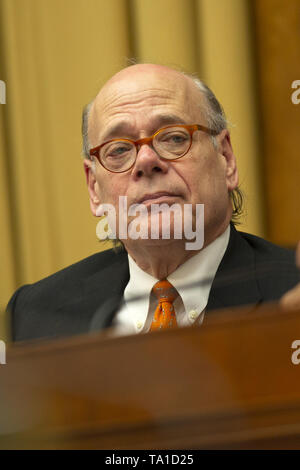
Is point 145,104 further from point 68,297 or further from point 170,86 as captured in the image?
point 68,297

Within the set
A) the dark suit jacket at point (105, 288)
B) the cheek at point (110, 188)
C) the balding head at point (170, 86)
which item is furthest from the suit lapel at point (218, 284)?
the balding head at point (170, 86)

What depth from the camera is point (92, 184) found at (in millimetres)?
1232

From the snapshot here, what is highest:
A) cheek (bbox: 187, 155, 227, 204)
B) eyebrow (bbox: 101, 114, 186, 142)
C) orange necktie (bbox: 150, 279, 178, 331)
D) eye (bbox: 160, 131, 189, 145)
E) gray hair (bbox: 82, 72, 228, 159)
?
gray hair (bbox: 82, 72, 228, 159)

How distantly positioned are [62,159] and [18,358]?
0.42m

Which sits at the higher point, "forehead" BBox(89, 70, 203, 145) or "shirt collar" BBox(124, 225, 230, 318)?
"forehead" BBox(89, 70, 203, 145)

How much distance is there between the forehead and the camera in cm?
112

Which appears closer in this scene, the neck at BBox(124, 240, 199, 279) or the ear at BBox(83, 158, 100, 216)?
the neck at BBox(124, 240, 199, 279)

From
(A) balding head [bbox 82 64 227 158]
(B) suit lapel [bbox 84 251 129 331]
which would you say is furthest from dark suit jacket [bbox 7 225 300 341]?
(A) balding head [bbox 82 64 227 158]

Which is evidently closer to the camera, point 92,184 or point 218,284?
point 218,284

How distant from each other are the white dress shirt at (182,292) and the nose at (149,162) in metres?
0.17

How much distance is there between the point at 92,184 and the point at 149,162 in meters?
0.17

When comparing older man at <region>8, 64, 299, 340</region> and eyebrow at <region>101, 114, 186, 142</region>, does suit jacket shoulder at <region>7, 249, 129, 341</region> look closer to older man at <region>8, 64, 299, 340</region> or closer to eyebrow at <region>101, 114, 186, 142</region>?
older man at <region>8, 64, 299, 340</region>

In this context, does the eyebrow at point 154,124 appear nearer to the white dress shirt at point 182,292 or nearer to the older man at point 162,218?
the older man at point 162,218

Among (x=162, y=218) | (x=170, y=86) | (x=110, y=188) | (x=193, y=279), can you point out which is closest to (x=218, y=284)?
(x=193, y=279)
